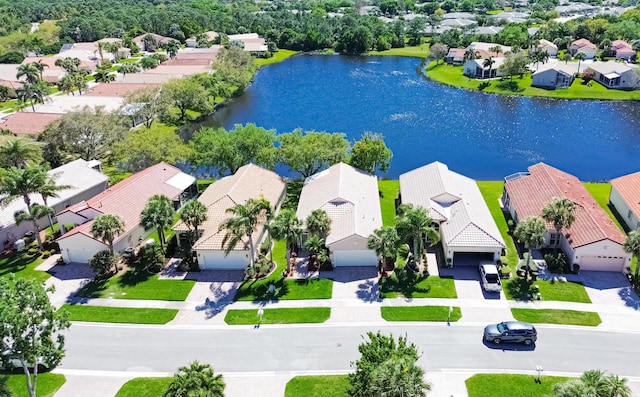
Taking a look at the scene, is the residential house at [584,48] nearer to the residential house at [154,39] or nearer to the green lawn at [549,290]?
the green lawn at [549,290]

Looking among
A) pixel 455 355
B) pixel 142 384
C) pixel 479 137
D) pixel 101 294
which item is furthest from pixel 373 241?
pixel 479 137

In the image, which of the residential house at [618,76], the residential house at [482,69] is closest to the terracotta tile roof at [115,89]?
the residential house at [482,69]

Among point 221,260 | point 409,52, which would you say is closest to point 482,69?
point 409,52

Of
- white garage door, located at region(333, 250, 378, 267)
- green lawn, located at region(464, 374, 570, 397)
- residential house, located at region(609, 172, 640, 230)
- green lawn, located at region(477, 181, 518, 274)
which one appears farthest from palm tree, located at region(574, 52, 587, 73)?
green lawn, located at region(464, 374, 570, 397)

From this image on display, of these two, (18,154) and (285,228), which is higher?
(18,154)

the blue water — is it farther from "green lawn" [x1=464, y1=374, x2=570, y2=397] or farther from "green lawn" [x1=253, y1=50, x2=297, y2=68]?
"green lawn" [x1=464, y1=374, x2=570, y2=397]

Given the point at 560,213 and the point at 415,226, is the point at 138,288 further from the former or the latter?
the point at 560,213
